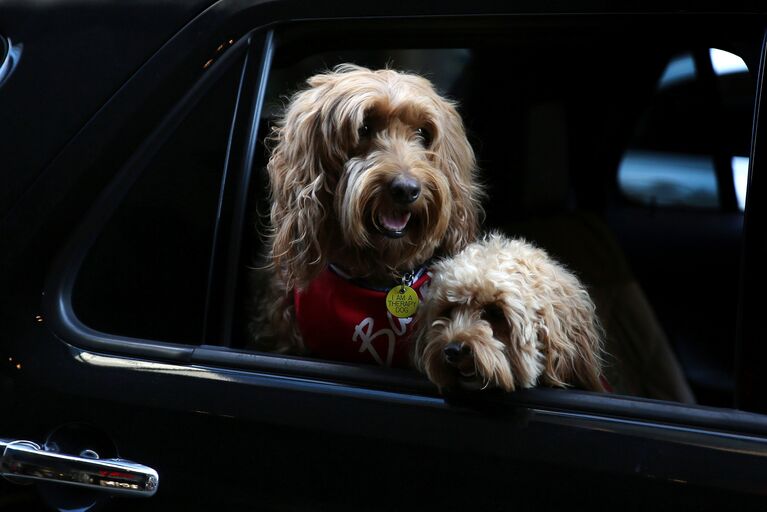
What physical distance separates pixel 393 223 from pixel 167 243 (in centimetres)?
56

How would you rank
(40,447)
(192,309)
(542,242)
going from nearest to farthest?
(40,447), (192,309), (542,242)

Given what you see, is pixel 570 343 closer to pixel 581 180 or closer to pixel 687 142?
pixel 581 180

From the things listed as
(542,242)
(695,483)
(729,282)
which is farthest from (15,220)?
(729,282)

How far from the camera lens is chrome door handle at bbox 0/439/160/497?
162 centimetres

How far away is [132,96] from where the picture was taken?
1.87 meters

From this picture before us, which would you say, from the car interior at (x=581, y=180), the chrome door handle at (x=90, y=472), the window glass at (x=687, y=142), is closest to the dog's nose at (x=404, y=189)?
the car interior at (x=581, y=180)

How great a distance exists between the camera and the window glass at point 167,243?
1.92 meters

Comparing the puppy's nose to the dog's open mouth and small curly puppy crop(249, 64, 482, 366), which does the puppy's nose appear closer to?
small curly puppy crop(249, 64, 482, 366)

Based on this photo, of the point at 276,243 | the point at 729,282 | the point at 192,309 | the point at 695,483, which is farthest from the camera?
the point at 729,282

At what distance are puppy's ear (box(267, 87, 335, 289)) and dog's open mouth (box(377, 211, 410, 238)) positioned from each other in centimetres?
16

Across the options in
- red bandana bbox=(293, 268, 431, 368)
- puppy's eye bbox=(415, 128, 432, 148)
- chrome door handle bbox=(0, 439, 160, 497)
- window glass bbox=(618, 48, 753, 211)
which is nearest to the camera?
chrome door handle bbox=(0, 439, 160, 497)

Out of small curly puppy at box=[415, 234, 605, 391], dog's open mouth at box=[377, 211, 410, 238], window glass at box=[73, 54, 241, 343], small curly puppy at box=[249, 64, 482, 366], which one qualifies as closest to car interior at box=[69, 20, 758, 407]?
window glass at box=[73, 54, 241, 343]

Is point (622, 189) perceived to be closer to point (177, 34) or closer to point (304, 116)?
point (304, 116)

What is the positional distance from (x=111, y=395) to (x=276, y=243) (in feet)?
2.12
